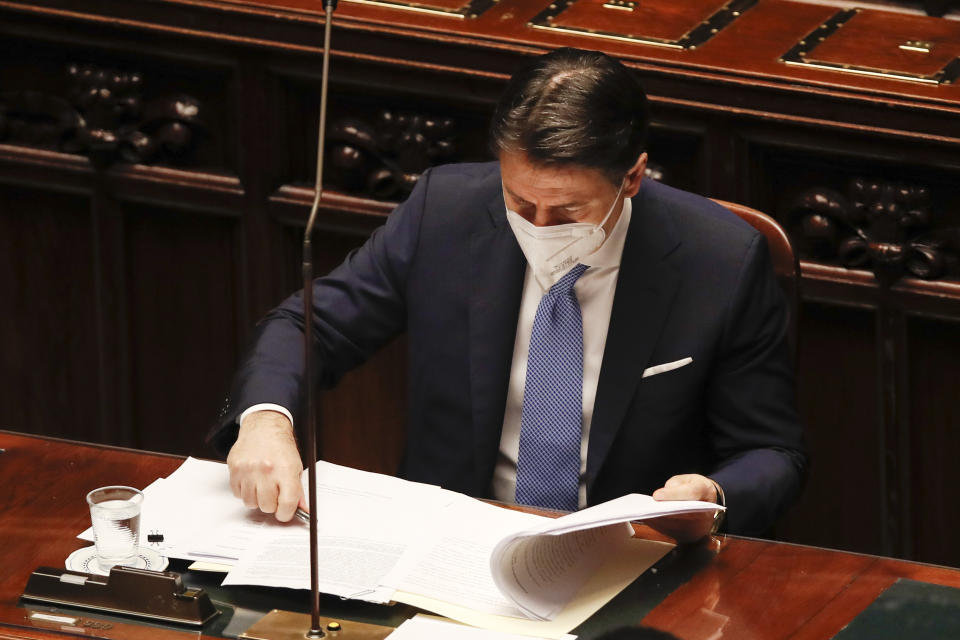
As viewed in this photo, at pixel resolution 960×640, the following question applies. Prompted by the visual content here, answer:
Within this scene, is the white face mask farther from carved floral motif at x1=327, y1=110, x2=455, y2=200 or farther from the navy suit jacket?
carved floral motif at x1=327, y1=110, x2=455, y2=200

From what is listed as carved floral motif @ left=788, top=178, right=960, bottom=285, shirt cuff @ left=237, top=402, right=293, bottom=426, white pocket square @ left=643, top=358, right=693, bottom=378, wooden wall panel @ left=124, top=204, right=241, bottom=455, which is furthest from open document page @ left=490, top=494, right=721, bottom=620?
wooden wall panel @ left=124, top=204, right=241, bottom=455

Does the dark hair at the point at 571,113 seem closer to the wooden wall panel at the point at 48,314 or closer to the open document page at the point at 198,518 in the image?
the open document page at the point at 198,518

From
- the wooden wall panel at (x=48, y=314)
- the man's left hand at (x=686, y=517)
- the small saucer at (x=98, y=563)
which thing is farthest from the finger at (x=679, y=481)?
the wooden wall panel at (x=48, y=314)

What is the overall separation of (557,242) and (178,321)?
1.49 meters

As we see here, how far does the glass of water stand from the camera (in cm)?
209

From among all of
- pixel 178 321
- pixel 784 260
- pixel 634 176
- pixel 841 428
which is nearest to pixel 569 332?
pixel 634 176

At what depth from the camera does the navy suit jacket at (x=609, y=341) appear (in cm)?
252

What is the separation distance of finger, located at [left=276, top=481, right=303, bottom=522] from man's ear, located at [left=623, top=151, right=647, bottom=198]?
65 cm

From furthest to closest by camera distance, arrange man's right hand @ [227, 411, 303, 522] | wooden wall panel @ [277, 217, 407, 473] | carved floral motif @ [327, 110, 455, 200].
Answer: wooden wall panel @ [277, 217, 407, 473]
carved floral motif @ [327, 110, 455, 200]
man's right hand @ [227, 411, 303, 522]

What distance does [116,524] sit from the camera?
6.86 ft

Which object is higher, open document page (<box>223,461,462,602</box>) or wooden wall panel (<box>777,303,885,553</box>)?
open document page (<box>223,461,462,602</box>)

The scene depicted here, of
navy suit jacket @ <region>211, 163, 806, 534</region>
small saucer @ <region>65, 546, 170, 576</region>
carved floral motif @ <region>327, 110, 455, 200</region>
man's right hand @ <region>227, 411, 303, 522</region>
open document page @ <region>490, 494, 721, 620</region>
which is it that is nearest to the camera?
open document page @ <region>490, 494, 721, 620</region>

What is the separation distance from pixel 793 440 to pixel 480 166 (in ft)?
2.19

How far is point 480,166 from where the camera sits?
8.96 ft
